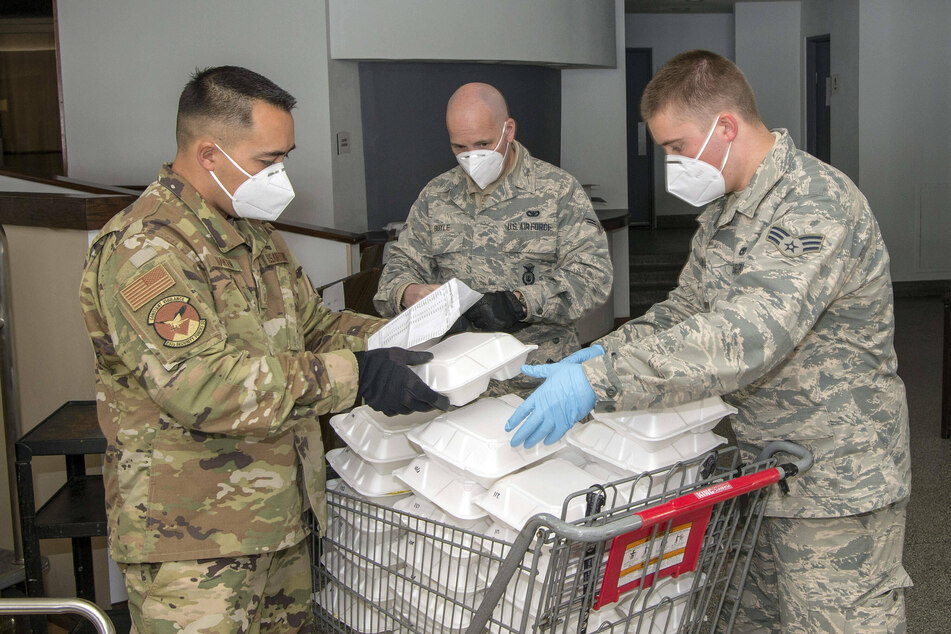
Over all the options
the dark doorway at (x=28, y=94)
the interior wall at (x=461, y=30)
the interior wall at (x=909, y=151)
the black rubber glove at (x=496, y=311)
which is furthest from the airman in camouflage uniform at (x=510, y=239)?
the interior wall at (x=909, y=151)

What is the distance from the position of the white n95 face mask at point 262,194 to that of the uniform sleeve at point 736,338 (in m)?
0.74

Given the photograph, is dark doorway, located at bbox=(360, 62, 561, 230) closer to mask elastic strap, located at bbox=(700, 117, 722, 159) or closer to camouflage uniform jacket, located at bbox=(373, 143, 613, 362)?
camouflage uniform jacket, located at bbox=(373, 143, 613, 362)

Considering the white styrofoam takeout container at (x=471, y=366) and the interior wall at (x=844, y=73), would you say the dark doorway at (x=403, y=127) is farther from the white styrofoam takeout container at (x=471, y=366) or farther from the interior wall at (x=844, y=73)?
the white styrofoam takeout container at (x=471, y=366)

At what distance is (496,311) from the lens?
243cm

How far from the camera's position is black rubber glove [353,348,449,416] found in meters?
1.64

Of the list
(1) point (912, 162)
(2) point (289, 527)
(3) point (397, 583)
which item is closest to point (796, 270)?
(3) point (397, 583)

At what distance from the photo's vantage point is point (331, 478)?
6.80ft

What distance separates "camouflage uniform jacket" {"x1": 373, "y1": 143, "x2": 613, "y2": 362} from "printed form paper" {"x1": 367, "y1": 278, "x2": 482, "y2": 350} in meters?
0.71

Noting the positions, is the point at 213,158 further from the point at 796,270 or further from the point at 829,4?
the point at 829,4

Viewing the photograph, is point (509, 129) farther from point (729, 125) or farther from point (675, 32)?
point (675, 32)

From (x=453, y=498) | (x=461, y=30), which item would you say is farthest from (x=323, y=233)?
(x=453, y=498)

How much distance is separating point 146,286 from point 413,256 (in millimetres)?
1319

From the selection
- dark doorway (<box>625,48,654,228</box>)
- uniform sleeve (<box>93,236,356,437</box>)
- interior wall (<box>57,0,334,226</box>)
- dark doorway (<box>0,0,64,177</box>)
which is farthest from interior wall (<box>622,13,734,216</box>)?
uniform sleeve (<box>93,236,356,437</box>)

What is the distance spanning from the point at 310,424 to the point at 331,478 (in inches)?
10.3
